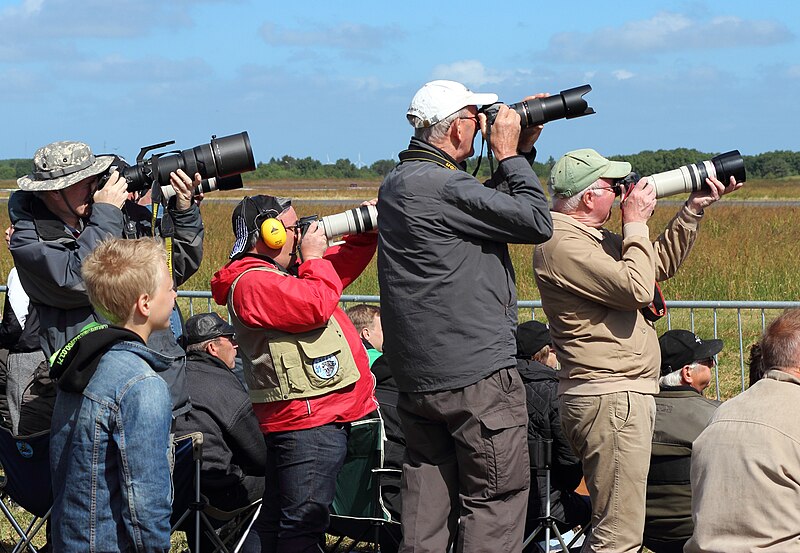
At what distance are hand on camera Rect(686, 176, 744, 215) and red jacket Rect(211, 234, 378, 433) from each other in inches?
56.3

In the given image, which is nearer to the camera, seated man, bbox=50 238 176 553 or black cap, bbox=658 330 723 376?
seated man, bbox=50 238 176 553

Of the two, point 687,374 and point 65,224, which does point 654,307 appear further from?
point 65,224

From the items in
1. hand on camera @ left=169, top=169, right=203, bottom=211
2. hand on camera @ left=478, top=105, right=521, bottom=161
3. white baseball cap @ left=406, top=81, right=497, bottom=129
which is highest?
white baseball cap @ left=406, top=81, right=497, bottom=129

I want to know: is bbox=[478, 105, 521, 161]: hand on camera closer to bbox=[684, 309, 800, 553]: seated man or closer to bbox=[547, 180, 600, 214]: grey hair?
Result: bbox=[547, 180, 600, 214]: grey hair

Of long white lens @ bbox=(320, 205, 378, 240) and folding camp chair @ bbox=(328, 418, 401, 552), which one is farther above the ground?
long white lens @ bbox=(320, 205, 378, 240)

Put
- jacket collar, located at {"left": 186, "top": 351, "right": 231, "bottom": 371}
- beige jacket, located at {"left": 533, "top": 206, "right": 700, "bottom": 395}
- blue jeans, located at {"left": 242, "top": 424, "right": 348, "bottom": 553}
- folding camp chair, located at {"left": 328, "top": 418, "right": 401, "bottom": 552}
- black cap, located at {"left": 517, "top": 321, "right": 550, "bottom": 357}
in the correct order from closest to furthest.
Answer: beige jacket, located at {"left": 533, "top": 206, "right": 700, "bottom": 395} < blue jeans, located at {"left": 242, "top": 424, "right": 348, "bottom": 553} < folding camp chair, located at {"left": 328, "top": 418, "right": 401, "bottom": 552} < jacket collar, located at {"left": 186, "top": 351, "right": 231, "bottom": 371} < black cap, located at {"left": 517, "top": 321, "right": 550, "bottom": 357}

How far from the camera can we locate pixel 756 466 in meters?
2.72

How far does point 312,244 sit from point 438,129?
2.39ft

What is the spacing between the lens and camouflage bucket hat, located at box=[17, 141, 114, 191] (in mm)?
4090

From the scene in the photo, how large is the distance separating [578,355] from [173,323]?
188cm

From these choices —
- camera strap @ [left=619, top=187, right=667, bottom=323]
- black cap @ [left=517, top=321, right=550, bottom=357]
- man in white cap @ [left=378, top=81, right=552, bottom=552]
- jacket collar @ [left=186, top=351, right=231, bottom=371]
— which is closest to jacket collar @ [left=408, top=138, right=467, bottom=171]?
man in white cap @ [left=378, top=81, right=552, bottom=552]

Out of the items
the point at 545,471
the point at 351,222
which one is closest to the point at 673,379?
the point at 545,471

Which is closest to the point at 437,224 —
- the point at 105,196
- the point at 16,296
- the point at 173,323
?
the point at 105,196

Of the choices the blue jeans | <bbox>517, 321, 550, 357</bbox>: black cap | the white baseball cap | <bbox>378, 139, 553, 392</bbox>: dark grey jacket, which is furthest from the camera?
<bbox>517, 321, 550, 357</bbox>: black cap
